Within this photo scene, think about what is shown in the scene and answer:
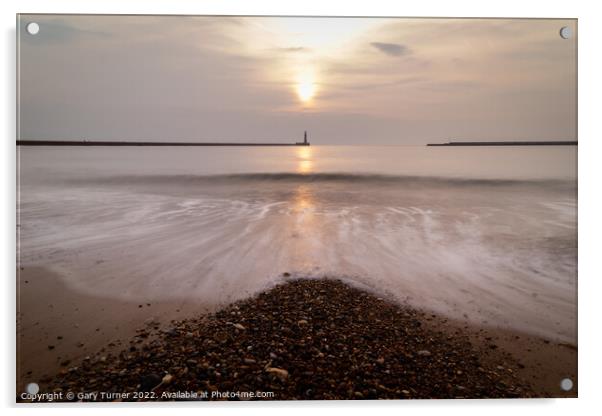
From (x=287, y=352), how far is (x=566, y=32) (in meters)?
3.55

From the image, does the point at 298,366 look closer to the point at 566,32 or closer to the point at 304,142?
the point at 304,142

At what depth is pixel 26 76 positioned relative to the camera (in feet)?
10.3

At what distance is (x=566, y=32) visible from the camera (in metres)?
3.29

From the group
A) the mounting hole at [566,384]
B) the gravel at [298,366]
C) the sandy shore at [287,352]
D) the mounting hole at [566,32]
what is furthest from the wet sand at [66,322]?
the mounting hole at [566,32]

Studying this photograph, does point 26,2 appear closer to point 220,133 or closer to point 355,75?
point 220,133

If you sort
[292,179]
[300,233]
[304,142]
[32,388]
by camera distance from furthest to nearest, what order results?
[292,179]
[300,233]
[304,142]
[32,388]

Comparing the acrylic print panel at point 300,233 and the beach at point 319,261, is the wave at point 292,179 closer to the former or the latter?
the beach at point 319,261

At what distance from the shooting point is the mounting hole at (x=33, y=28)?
312 centimetres

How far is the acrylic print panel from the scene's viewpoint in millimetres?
2482

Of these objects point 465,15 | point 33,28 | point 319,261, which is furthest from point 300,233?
point 33,28

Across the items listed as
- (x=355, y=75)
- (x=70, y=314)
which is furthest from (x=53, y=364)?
(x=355, y=75)

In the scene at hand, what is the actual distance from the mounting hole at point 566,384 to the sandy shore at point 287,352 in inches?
1.5

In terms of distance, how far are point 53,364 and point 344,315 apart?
2.02 meters

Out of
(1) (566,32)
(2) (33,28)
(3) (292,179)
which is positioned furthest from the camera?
(3) (292,179)
